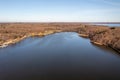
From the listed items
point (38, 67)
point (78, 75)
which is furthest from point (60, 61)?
point (78, 75)

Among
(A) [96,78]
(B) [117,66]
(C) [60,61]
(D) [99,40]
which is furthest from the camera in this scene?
(D) [99,40]

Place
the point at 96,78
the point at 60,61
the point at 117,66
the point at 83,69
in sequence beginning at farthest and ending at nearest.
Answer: the point at 60,61
the point at 117,66
the point at 83,69
the point at 96,78

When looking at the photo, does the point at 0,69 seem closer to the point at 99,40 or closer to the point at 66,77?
the point at 66,77

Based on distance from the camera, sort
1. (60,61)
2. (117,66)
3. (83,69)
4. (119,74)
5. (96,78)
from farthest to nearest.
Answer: (60,61)
(117,66)
(83,69)
(119,74)
(96,78)

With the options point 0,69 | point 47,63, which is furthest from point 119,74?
point 0,69

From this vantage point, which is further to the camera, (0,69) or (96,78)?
(0,69)

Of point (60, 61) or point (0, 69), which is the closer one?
point (0, 69)

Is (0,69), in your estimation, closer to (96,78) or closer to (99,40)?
(96,78)

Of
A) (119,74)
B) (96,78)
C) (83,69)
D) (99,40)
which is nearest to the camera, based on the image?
(96,78)
